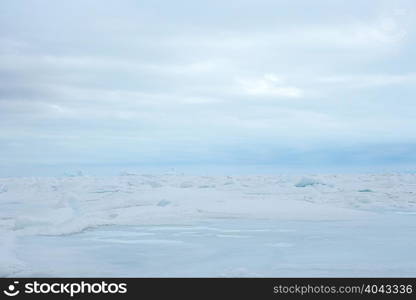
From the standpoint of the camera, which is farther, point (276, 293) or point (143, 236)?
point (143, 236)

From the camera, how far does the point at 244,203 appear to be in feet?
43.0

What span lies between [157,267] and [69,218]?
4.65m

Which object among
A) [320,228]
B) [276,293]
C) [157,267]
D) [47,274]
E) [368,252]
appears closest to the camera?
[276,293]

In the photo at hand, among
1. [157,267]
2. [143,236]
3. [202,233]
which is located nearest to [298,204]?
[202,233]

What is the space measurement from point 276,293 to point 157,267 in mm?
1851

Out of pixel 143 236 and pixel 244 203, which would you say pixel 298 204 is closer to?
pixel 244 203

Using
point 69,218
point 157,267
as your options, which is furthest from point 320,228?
point 69,218

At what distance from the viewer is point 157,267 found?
5797mm

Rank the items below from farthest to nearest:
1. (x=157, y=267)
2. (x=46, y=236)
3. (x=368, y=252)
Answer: (x=46, y=236) < (x=368, y=252) < (x=157, y=267)

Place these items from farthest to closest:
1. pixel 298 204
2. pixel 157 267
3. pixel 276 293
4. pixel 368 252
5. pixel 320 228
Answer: pixel 298 204 → pixel 320 228 → pixel 368 252 → pixel 157 267 → pixel 276 293

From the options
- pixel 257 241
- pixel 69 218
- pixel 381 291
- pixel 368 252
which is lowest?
pixel 381 291

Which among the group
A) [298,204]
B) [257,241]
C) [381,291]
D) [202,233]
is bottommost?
[381,291]

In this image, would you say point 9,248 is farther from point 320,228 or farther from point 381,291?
point 320,228

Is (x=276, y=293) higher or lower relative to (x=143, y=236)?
lower
